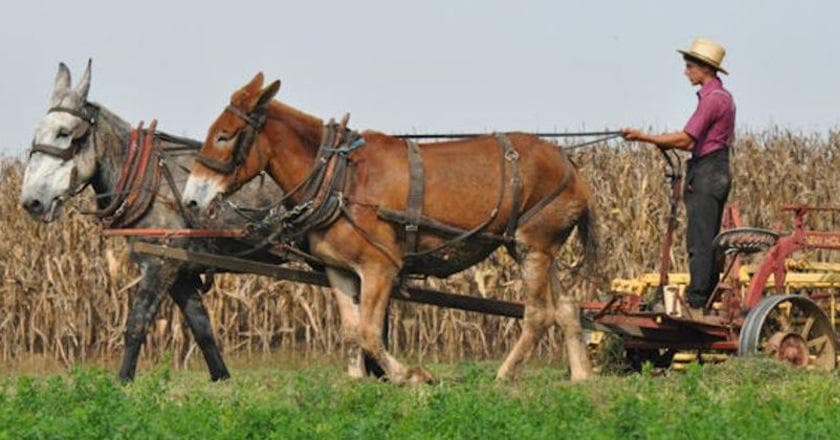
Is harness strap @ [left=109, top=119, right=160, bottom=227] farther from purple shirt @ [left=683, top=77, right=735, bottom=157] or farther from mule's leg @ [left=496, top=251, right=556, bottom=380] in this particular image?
purple shirt @ [left=683, top=77, right=735, bottom=157]

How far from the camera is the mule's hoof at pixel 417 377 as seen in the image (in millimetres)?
11539

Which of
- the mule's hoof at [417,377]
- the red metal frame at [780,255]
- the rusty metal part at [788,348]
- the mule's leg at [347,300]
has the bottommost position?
the mule's hoof at [417,377]

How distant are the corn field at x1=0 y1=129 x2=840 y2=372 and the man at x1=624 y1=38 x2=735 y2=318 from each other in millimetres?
6199

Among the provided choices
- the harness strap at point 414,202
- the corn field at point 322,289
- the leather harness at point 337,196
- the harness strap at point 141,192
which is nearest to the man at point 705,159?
the leather harness at point 337,196

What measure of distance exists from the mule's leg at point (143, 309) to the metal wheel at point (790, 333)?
162 inches

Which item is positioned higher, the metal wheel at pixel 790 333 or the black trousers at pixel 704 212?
the black trousers at pixel 704 212

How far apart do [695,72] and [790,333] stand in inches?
77.1

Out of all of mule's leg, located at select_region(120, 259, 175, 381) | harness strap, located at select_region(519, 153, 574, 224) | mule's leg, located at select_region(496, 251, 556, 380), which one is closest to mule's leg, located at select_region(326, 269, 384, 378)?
mule's leg, located at select_region(496, 251, 556, 380)

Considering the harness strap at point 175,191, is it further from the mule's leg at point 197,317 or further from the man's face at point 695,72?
the man's face at point 695,72

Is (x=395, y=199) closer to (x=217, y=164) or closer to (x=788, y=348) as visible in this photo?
(x=217, y=164)

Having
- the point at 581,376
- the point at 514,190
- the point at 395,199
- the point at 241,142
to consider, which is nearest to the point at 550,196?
the point at 514,190

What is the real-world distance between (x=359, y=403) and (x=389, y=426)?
0.94 m

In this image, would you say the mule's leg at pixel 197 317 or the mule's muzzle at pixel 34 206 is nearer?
the mule's muzzle at pixel 34 206

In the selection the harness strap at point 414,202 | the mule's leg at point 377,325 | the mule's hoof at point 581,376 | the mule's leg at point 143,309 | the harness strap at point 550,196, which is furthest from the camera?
the mule's leg at point 143,309
